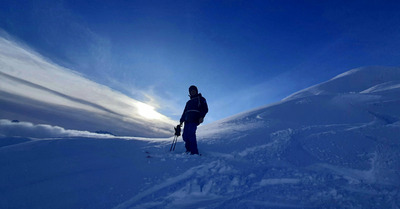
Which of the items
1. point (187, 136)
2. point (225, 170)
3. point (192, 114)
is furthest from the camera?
point (192, 114)

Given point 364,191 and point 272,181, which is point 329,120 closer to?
point 364,191

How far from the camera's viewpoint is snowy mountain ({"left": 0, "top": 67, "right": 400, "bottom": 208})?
2.75m

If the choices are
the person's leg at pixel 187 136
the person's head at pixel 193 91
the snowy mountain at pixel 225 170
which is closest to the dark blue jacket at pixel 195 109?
the person's head at pixel 193 91

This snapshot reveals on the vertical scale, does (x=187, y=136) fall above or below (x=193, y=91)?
below

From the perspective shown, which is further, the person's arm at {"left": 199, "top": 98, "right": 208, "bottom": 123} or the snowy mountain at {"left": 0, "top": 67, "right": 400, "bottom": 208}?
the person's arm at {"left": 199, "top": 98, "right": 208, "bottom": 123}

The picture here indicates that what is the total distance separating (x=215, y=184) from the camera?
3.29 meters

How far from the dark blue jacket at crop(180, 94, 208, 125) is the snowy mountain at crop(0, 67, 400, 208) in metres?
0.85

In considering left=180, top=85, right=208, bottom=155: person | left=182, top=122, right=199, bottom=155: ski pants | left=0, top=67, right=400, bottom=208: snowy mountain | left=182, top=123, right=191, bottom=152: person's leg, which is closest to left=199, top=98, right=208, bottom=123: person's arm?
left=180, top=85, right=208, bottom=155: person

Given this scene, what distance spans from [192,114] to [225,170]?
264 cm

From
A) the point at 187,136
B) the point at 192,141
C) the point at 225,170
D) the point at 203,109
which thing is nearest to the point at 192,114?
the point at 203,109

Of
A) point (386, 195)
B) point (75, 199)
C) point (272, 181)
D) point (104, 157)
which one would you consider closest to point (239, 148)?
point (272, 181)

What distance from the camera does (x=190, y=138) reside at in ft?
18.6

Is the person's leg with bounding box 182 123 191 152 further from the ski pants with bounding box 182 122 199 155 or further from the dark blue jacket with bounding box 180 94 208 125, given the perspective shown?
the dark blue jacket with bounding box 180 94 208 125

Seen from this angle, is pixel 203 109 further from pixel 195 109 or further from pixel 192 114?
pixel 192 114
